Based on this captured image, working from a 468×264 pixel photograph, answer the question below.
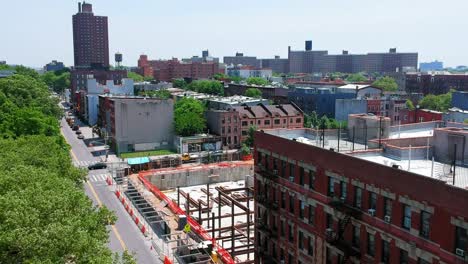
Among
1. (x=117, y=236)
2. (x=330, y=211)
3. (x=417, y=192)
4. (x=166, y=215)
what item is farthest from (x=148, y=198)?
(x=417, y=192)

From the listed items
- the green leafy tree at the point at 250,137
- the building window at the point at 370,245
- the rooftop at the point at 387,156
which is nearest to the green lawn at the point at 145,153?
the green leafy tree at the point at 250,137

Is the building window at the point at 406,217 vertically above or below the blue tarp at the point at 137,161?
above

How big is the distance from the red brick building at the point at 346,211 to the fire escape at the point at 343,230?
0.07 meters

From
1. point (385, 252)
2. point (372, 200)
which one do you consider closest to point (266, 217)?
point (372, 200)

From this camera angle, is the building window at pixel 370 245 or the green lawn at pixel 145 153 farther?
the green lawn at pixel 145 153

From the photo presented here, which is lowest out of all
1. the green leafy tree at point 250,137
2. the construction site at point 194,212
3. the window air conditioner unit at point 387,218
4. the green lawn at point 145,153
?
the construction site at point 194,212

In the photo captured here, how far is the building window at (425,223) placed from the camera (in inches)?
1030

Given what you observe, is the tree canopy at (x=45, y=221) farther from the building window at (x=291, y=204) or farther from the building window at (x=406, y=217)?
the building window at (x=406, y=217)

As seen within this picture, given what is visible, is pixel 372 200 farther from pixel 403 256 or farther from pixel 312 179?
pixel 312 179

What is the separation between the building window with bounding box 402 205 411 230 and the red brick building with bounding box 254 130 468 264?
6 centimetres

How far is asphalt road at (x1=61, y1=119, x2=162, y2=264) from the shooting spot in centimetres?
5141

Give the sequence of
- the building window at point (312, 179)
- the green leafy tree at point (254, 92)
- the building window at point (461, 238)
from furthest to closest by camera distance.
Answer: the green leafy tree at point (254, 92) < the building window at point (312, 179) < the building window at point (461, 238)

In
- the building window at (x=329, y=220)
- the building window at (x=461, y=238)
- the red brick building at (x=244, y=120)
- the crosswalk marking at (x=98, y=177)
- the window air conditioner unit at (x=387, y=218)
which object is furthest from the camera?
the red brick building at (x=244, y=120)

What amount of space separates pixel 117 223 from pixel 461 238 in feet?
147
